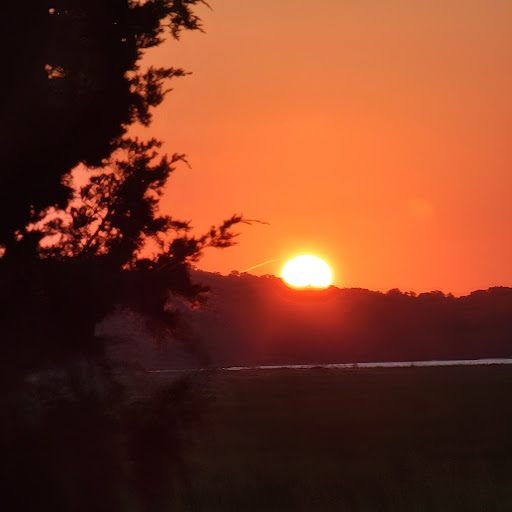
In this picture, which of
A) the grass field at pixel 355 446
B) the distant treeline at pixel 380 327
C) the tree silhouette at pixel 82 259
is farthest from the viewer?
the distant treeline at pixel 380 327

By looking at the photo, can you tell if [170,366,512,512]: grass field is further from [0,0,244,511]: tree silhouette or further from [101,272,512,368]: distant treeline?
[101,272,512,368]: distant treeline

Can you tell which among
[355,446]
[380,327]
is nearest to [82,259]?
[355,446]

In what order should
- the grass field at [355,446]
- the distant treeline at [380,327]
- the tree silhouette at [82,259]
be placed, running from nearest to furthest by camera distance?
the tree silhouette at [82,259], the grass field at [355,446], the distant treeline at [380,327]

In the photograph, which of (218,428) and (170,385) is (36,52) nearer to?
(170,385)

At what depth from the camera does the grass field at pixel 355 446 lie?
1805 centimetres

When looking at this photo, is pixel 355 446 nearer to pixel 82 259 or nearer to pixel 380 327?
pixel 82 259

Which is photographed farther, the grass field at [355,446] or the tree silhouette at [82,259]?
the grass field at [355,446]

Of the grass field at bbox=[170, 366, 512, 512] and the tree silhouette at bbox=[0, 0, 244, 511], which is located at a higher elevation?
the tree silhouette at bbox=[0, 0, 244, 511]

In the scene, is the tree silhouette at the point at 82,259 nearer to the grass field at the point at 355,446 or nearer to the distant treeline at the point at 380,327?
the grass field at the point at 355,446

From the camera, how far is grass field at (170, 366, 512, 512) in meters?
18.0

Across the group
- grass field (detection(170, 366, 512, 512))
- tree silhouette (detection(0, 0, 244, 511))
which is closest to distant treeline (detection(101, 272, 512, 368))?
grass field (detection(170, 366, 512, 512))

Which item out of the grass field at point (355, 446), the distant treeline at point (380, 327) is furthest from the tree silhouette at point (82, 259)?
the distant treeline at point (380, 327)

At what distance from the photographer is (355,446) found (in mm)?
27594

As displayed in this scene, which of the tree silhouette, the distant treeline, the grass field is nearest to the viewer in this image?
the tree silhouette
